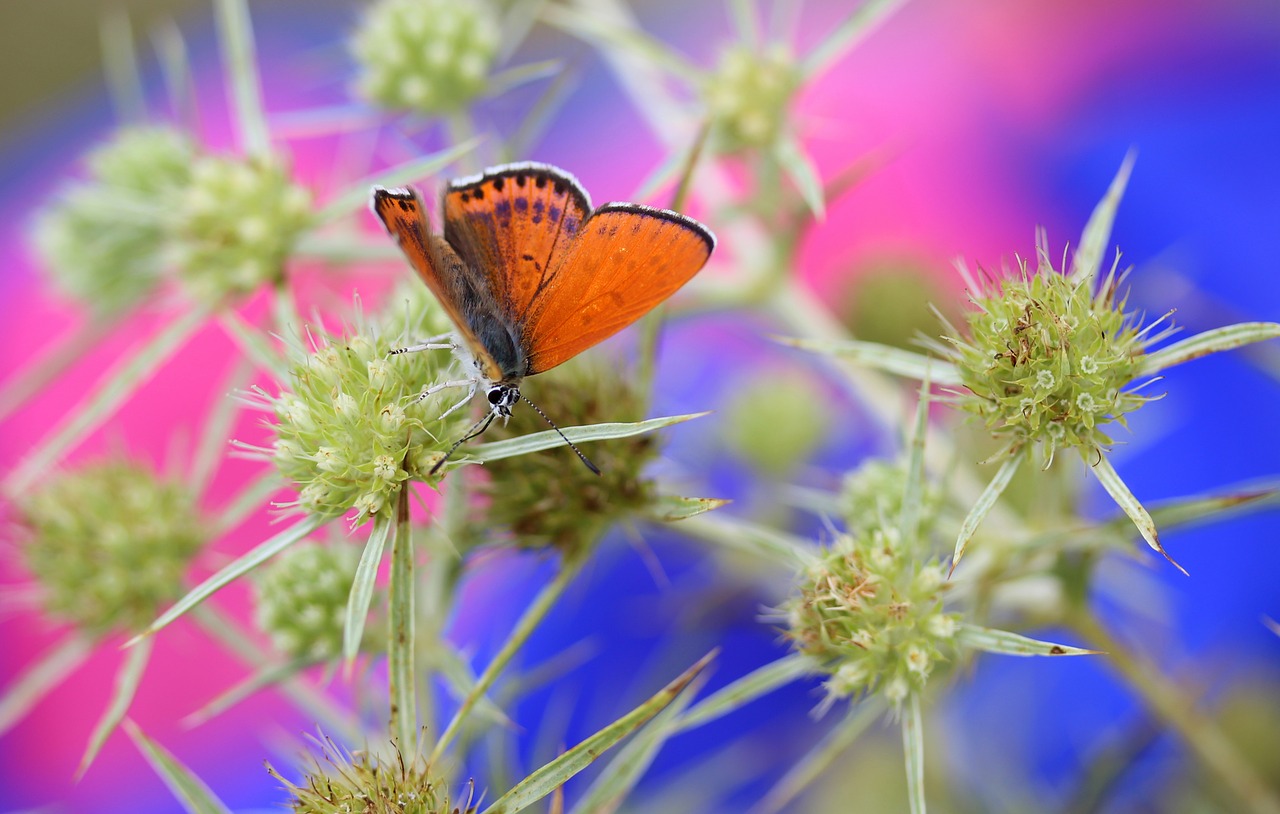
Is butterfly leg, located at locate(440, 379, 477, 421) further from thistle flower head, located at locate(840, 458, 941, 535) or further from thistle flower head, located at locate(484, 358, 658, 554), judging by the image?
thistle flower head, located at locate(840, 458, 941, 535)

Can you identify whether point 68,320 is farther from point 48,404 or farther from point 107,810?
point 107,810

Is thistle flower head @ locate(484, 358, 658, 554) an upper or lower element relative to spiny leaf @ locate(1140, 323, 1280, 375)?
upper

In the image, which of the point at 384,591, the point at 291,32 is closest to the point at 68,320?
the point at 291,32

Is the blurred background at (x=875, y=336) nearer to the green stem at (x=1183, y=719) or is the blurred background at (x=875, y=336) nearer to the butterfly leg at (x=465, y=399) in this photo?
the green stem at (x=1183, y=719)

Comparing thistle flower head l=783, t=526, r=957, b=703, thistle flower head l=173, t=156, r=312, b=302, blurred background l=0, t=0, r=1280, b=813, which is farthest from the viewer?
blurred background l=0, t=0, r=1280, b=813

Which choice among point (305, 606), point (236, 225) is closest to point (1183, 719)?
point (305, 606)

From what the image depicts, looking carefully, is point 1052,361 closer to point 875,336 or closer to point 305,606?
point 305,606

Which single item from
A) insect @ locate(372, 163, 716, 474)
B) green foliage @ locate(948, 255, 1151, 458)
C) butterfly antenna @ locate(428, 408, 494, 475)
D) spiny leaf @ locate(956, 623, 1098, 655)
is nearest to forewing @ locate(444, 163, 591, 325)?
insect @ locate(372, 163, 716, 474)
